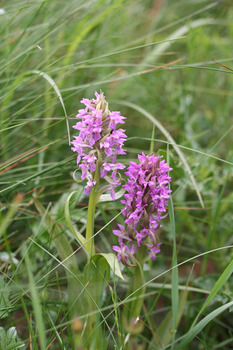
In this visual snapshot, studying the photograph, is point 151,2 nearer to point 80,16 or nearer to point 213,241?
point 80,16

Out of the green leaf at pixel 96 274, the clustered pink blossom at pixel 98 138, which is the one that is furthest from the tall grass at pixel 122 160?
the clustered pink blossom at pixel 98 138

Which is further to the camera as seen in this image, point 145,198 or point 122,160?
point 122,160

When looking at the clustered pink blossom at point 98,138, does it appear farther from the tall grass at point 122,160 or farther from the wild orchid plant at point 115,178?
the tall grass at point 122,160

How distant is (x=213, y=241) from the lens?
6.28ft

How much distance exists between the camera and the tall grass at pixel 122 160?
128cm

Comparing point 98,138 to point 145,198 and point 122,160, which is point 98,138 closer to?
point 145,198

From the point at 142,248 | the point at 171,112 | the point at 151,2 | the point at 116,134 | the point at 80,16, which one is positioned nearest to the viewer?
the point at 116,134

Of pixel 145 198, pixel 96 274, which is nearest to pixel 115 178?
pixel 145 198

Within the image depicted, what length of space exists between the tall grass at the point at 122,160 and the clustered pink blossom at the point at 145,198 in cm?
8

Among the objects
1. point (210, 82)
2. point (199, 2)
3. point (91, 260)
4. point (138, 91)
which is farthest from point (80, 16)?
point (91, 260)

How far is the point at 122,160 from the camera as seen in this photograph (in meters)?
1.53

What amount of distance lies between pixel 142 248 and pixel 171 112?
143 cm

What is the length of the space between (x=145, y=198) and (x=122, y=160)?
337 millimetres

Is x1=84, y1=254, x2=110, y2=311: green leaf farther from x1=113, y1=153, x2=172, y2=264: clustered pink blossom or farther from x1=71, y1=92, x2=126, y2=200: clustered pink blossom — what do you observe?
x1=71, y1=92, x2=126, y2=200: clustered pink blossom
